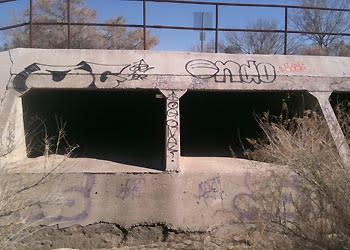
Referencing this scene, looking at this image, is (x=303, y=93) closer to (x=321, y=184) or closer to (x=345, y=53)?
Result: (x=321, y=184)

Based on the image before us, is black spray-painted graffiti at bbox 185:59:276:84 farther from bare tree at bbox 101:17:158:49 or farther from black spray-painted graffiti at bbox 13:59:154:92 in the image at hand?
bare tree at bbox 101:17:158:49

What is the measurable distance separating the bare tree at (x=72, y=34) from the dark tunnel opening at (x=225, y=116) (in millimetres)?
4883

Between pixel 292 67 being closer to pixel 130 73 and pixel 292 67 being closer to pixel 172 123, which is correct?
pixel 172 123

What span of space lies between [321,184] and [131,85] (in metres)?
5.03

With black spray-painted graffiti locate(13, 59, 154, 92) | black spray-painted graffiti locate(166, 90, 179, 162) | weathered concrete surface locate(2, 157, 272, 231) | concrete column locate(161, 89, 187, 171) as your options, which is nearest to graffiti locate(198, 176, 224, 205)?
weathered concrete surface locate(2, 157, 272, 231)

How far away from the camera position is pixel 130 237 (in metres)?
8.95

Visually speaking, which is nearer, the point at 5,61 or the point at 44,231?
the point at 44,231

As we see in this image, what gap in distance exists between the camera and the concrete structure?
8.98m

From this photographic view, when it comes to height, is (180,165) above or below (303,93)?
below

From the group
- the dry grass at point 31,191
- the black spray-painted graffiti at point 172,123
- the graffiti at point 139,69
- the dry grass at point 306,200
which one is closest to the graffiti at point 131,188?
the black spray-painted graffiti at point 172,123

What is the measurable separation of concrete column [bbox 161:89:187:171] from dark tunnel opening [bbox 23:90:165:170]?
304 mm

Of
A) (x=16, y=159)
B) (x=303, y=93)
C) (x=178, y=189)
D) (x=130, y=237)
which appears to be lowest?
(x=130, y=237)

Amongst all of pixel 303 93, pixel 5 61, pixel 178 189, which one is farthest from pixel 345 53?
pixel 5 61

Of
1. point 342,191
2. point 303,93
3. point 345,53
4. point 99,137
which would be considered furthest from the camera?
point 345,53
